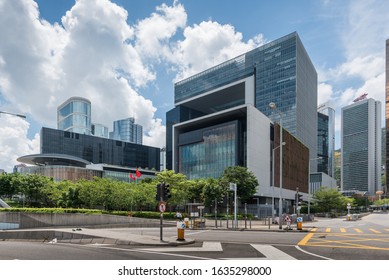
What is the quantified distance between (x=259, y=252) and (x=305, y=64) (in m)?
145

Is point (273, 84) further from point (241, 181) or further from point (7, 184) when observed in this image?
point (7, 184)

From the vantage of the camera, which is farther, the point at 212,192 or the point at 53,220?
the point at 212,192

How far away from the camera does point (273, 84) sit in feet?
465

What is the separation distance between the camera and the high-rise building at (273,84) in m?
132

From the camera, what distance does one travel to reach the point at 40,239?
21.2m

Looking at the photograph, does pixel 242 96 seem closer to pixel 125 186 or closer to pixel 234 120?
pixel 234 120

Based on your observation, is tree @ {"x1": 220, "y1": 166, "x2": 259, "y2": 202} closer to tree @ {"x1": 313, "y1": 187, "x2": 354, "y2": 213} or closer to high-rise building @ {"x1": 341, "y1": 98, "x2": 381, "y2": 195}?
tree @ {"x1": 313, "y1": 187, "x2": 354, "y2": 213}

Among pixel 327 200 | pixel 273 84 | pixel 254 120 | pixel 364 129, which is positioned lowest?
pixel 327 200

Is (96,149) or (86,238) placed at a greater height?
(96,149)

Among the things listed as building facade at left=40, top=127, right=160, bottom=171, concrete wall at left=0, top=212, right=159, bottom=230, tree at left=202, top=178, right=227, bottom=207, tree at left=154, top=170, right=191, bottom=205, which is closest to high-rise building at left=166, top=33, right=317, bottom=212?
tree at left=202, top=178, right=227, bottom=207

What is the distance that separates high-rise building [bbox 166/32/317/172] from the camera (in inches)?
5187

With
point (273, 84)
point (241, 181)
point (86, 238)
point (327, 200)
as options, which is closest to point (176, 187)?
point (241, 181)

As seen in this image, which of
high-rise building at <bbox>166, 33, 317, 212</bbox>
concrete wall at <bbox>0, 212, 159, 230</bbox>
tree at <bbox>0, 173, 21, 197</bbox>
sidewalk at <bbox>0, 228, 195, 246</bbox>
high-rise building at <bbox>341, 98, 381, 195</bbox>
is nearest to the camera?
sidewalk at <bbox>0, 228, 195, 246</bbox>
